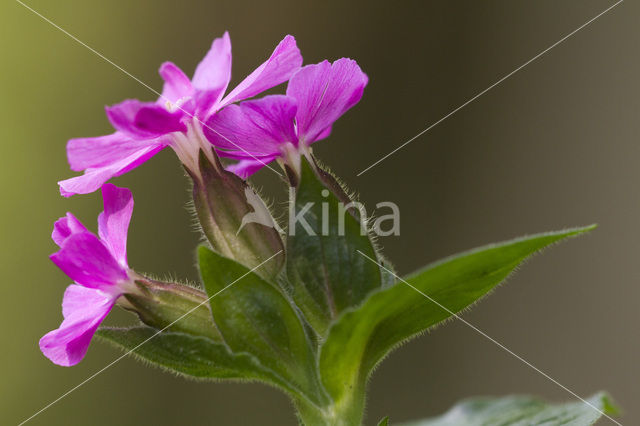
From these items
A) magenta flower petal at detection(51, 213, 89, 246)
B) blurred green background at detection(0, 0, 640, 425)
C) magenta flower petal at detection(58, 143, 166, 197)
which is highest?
magenta flower petal at detection(58, 143, 166, 197)

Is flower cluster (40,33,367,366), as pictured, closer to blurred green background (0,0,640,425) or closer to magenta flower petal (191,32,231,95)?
magenta flower petal (191,32,231,95)

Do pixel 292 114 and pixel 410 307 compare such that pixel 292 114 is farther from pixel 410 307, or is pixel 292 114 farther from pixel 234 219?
pixel 410 307

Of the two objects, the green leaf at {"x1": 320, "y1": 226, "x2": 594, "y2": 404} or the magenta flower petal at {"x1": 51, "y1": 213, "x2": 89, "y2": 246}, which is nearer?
the green leaf at {"x1": 320, "y1": 226, "x2": 594, "y2": 404}

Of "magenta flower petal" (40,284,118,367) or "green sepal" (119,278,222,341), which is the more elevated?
"magenta flower petal" (40,284,118,367)

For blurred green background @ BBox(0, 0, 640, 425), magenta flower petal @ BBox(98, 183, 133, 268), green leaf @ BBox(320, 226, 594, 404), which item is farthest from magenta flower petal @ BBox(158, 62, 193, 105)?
blurred green background @ BBox(0, 0, 640, 425)

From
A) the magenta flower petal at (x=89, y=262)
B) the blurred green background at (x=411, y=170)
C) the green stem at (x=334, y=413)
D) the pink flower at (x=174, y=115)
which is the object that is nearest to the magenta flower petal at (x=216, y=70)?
the pink flower at (x=174, y=115)

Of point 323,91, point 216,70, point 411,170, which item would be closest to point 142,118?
point 216,70

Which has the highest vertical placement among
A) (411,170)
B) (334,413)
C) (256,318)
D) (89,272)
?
(89,272)

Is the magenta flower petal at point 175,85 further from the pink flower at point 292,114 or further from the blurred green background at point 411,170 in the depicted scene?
the blurred green background at point 411,170
